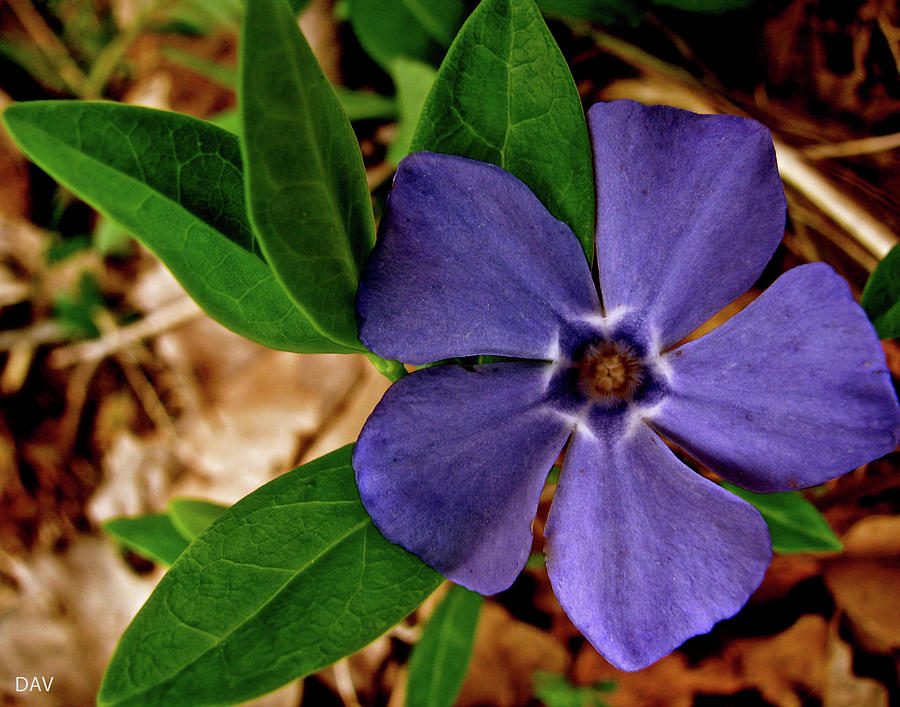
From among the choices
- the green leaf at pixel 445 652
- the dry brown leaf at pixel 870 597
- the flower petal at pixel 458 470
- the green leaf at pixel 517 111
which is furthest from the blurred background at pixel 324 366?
the flower petal at pixel 458 470

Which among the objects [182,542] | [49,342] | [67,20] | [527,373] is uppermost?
[67,20]

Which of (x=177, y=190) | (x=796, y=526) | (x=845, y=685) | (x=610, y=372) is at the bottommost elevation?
(x=845, y=685)

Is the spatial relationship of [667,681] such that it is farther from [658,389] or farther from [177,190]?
[177,190]

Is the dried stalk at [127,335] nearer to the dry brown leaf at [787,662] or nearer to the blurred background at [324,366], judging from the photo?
the blurred background at [324,366]

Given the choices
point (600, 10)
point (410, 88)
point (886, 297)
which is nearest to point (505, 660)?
point (886, 297)

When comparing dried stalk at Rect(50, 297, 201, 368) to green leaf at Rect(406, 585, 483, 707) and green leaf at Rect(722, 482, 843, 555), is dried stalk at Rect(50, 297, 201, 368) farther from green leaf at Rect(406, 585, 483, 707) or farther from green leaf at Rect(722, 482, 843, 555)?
green leaf at Rect(722, 482, 843, 555)

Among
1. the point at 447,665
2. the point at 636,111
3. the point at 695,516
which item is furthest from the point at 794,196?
the point at 447,665

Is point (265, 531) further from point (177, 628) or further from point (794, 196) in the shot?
point (794, 196)
